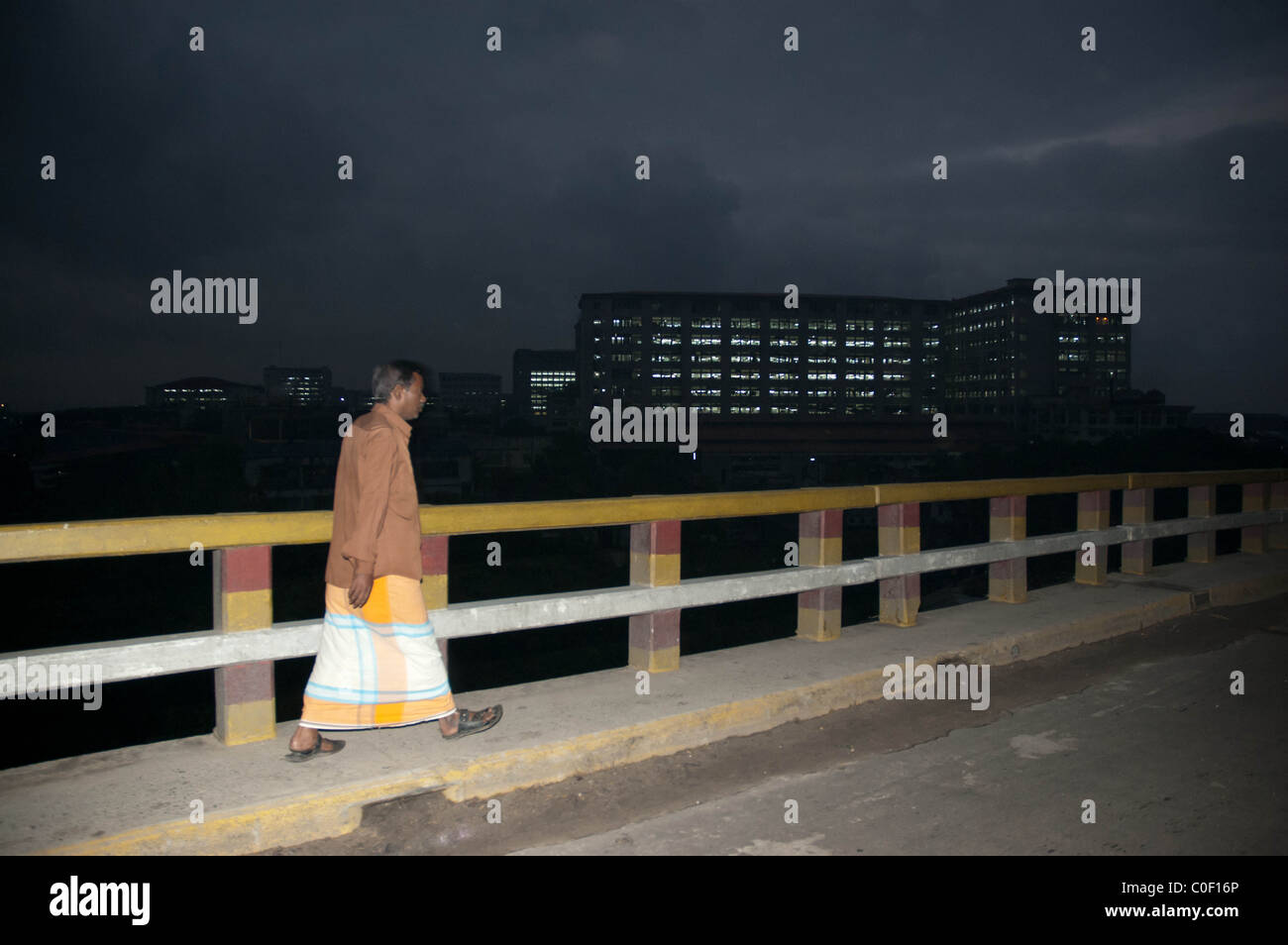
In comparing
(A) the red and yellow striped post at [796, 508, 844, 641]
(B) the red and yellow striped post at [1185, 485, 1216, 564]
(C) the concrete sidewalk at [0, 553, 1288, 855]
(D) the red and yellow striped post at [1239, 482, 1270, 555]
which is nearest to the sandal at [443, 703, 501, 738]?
(C) the concrete sidewalk at [0, 553, 1288, 855]

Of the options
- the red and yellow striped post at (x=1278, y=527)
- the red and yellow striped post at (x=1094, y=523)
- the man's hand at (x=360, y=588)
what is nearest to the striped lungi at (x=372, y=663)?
the man's hand at (x=360, y=588)

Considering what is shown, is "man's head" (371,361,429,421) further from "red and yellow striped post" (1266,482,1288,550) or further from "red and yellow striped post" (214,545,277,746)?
"red and yellow striped post" (1266,482,1288,550)

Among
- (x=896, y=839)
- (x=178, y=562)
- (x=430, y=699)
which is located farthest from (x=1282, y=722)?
(x=178, y=562)

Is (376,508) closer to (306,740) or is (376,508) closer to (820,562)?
(306,740)

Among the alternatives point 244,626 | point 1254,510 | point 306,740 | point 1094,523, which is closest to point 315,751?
point 306,740

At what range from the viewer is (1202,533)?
10406mm

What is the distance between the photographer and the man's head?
14.0 ft

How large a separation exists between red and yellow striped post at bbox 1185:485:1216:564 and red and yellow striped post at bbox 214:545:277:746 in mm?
9856

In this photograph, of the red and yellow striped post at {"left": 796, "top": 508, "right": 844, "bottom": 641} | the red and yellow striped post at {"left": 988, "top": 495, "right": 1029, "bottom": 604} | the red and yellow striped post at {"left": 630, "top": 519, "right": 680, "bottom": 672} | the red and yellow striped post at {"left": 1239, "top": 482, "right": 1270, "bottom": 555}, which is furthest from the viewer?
the red and yellow striped post at {"left": 1239, "top": 482, "right": 1270, "bottom": 555}

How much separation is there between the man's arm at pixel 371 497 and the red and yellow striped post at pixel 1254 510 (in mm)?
10913

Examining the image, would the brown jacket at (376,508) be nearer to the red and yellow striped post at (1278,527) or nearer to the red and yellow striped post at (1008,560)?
the red and yellow striped post at (1008,560)

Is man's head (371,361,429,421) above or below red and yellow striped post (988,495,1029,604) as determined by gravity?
above

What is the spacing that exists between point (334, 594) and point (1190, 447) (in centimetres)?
11776

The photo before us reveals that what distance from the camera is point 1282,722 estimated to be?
16.9ft
